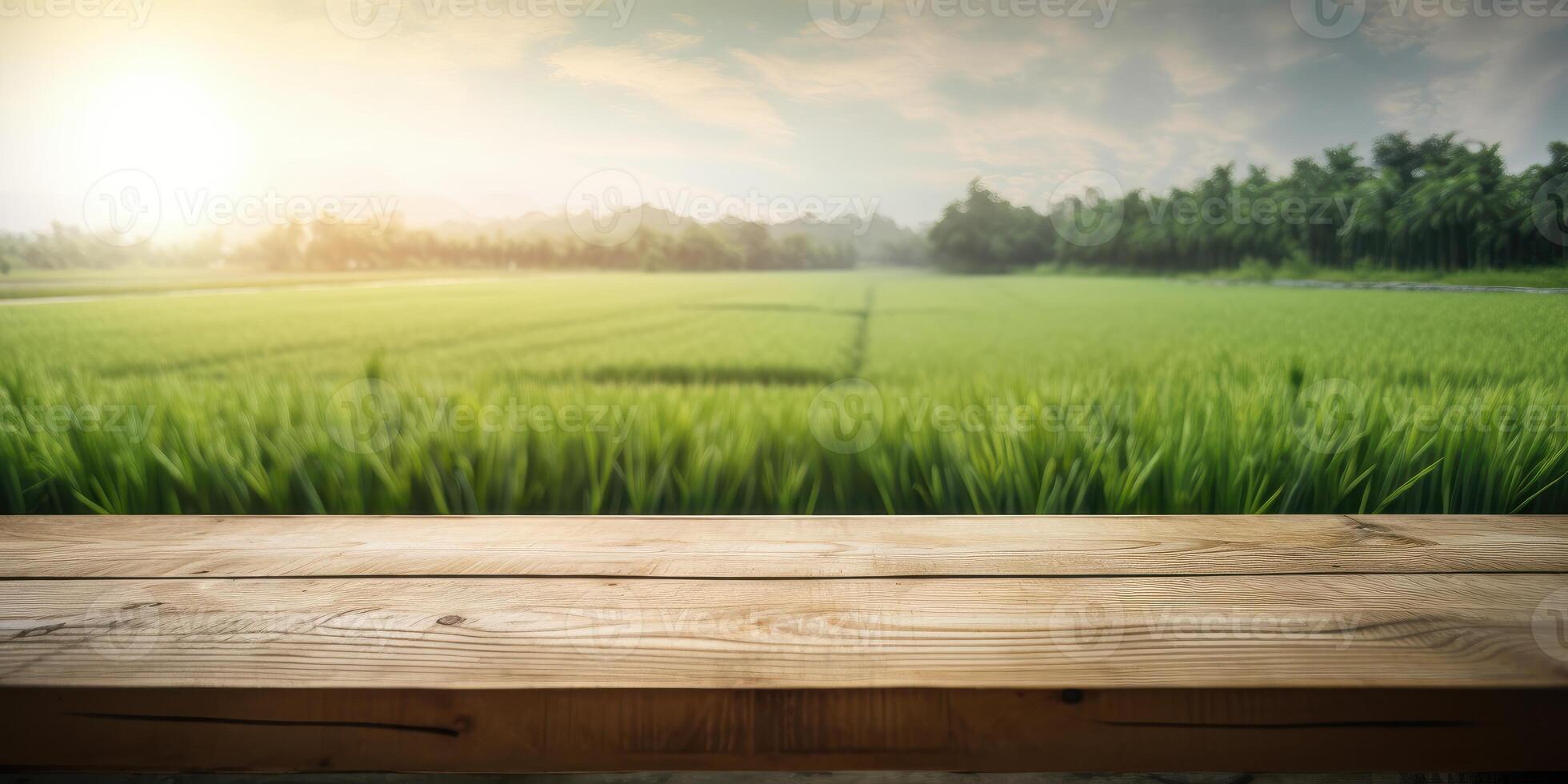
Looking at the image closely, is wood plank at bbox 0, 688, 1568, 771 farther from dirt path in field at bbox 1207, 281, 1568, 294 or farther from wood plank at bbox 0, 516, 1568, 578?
dirt path in field at bbox 1207, 281, 1568, 294

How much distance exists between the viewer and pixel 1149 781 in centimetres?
90

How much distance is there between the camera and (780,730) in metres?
0.58

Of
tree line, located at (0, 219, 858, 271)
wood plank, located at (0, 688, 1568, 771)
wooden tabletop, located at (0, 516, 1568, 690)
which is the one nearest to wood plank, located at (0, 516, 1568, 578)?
wooden tabletop, located at (0, 516, 1568, 690)

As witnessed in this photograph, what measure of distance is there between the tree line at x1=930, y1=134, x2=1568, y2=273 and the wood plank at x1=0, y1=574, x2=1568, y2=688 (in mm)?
1192

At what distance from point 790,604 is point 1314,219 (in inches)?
69.3

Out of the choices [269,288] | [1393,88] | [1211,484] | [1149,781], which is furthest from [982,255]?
[269,288]

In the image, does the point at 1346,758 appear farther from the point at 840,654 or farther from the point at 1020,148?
the point at 1020,148

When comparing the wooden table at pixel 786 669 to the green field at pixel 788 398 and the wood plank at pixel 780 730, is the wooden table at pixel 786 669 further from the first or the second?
the green field at pixel 788 398

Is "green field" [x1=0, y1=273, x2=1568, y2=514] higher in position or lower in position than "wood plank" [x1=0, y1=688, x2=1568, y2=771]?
higher

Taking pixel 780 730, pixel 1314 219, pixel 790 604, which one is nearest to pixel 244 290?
pixel 790 604

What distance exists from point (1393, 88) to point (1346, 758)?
1719 millimetres

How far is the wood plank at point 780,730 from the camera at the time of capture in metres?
0.58

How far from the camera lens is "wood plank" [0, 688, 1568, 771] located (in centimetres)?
58

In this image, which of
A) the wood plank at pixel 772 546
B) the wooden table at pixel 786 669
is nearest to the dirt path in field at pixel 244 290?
the wood plank at pixel 772 546
